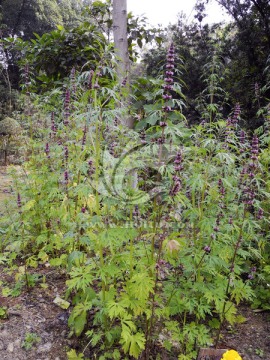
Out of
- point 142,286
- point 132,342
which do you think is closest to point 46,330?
point 132,342

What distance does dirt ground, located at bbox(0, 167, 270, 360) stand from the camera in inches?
84.5

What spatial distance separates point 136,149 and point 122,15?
2503mm

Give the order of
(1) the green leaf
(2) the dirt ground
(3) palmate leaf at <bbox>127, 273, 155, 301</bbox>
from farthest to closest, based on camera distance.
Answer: (2) the dirt ground
(1) the green leaf
(3) palmate leaf at <bbox>127, 273, 155, 301</bbox>

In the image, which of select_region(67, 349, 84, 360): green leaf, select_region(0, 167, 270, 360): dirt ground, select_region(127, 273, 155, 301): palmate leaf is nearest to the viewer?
select_region(127, 273, 155, 301): palmate leaf

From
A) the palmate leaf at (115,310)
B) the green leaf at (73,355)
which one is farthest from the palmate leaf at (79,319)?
the palmate leaf at (115,310)

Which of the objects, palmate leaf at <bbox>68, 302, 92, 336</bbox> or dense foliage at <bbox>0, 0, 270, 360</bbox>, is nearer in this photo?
dense foliage at <bbox>0, 0, 270, 360</bbox>

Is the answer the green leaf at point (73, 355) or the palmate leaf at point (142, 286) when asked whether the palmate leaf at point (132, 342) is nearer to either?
the palmate leaf at point (142, 286)

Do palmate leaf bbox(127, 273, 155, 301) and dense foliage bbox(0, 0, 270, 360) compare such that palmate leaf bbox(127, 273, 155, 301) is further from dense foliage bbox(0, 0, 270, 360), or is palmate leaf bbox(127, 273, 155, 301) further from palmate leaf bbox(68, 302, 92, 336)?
palmate leaf bbox(68, 302, 92, 336)

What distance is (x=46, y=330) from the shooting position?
2.33 metres

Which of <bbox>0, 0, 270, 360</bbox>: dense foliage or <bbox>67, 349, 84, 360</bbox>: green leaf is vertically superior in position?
<bbox>0, 0, 270, 360</bbox>: dense foliage

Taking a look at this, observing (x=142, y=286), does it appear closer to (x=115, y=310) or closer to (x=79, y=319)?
(x=115, y=310)

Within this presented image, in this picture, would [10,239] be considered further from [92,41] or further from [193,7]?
[193,7]

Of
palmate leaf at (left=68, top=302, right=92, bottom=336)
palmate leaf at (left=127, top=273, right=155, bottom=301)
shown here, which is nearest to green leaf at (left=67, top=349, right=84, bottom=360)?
palmate leaf at (left=68, top=302, right=92, bottom=336)

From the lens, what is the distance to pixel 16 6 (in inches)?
628
